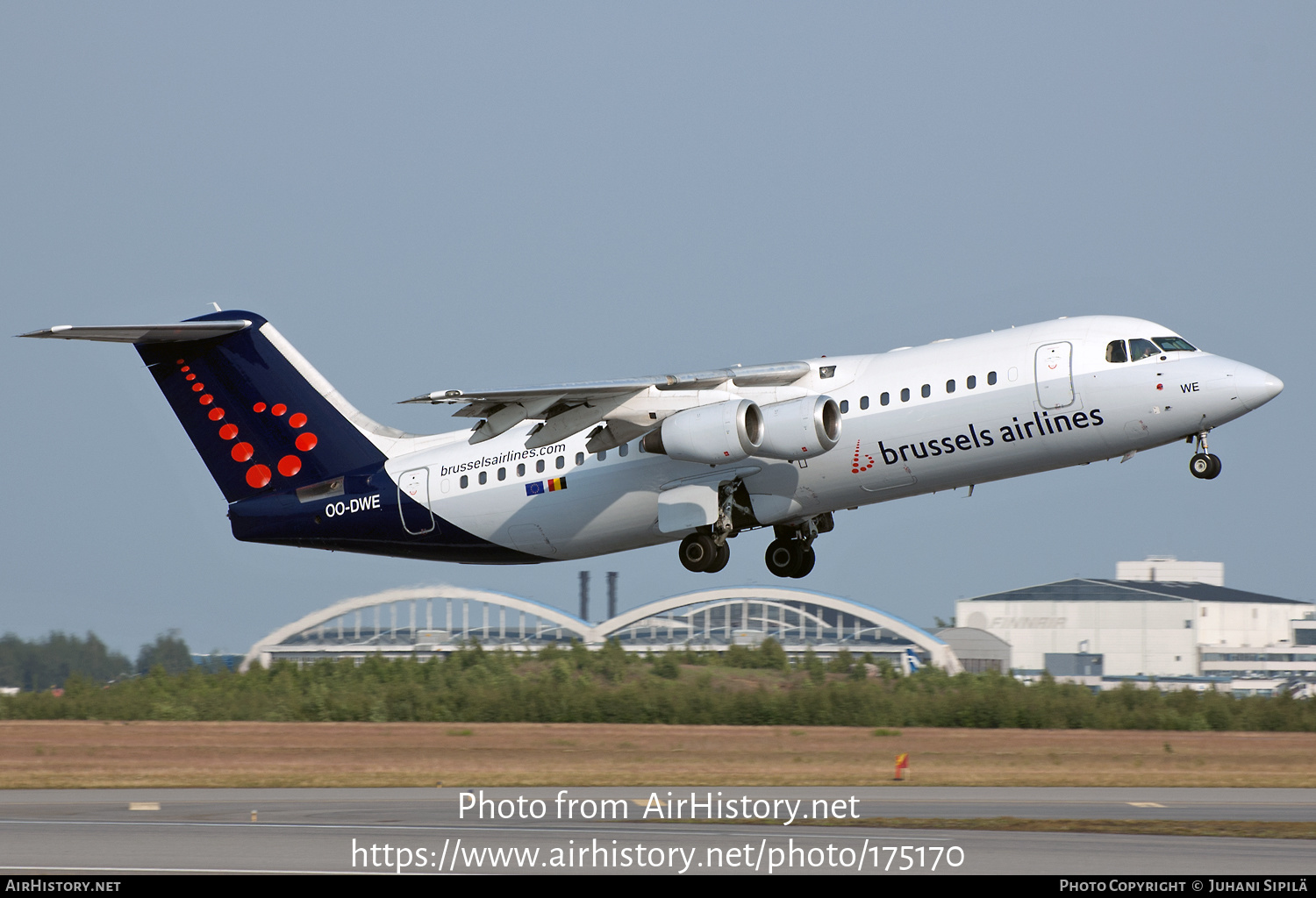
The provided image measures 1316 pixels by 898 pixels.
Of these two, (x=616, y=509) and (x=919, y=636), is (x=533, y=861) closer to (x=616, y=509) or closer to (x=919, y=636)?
(x=616, y=509)

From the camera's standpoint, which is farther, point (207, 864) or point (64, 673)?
point (64, 673)

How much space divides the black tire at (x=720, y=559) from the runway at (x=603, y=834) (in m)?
3.79

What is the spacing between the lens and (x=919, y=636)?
70.4 metres

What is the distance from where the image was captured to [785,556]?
83.4 feet

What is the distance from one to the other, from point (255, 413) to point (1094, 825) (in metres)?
15.4

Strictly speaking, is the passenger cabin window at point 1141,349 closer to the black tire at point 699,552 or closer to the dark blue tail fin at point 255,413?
the black tire at point 699,552

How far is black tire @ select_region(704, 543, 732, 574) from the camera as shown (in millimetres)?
23938

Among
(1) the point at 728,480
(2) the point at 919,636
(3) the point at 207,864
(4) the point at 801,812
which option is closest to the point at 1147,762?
(4) the point at 801,812

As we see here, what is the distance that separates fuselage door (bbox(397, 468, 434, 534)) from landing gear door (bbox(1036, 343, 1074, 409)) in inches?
408

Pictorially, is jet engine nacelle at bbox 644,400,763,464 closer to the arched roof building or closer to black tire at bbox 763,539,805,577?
black tire at bbox 763,539,805,577

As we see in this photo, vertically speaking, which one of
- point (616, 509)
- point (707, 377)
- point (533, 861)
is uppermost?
point (707, 377)

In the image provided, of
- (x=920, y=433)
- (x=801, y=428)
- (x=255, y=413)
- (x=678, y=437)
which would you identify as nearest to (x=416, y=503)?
(x=255, y=413)

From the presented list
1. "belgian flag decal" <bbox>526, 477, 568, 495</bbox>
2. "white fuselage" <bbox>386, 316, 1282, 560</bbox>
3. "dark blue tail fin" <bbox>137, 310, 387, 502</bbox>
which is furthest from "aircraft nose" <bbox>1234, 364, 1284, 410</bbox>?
"dark blue tail fin" <bbox>137, 310, 387, 502</bbox>

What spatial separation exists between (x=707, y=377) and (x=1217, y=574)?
83.3 meters
